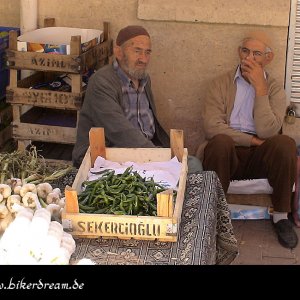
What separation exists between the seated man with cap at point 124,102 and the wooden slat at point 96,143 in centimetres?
77

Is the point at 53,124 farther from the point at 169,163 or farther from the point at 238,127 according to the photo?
the point at 169,163

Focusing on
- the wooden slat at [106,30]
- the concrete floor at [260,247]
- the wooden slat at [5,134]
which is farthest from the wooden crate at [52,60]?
the concrete floor at [260,247]

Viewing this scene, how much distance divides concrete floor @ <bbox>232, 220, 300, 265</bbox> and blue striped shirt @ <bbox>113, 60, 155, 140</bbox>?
3.68 feet

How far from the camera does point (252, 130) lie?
5629mm

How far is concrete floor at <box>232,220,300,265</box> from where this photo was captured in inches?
206

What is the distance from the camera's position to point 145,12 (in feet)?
19.5

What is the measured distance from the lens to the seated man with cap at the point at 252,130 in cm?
538

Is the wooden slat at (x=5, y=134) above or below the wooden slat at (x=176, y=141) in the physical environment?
below

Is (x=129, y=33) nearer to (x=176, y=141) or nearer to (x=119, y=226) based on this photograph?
(x=176, y=141)

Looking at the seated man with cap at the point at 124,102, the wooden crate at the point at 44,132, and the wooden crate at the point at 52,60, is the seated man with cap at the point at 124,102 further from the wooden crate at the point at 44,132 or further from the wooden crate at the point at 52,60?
the wooden crate at the point at 44,132

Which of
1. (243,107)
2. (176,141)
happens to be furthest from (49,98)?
(176,141)

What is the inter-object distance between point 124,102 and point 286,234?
1.63m
